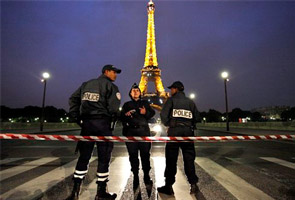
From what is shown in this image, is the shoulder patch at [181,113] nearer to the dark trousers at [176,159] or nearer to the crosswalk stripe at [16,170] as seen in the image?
the dark trousers at [176,159]

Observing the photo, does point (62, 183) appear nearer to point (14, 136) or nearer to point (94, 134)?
point (14, 136)

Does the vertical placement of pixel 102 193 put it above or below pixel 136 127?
below

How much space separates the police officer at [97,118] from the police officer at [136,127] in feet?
1.63

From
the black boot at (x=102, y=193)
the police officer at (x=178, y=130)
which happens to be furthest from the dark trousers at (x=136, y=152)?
the black boot at (x=102, y=193)

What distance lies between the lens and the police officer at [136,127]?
314 centimetres

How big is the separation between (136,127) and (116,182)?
1116 millimetres

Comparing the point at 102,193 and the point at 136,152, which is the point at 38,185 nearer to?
the point at 102,193

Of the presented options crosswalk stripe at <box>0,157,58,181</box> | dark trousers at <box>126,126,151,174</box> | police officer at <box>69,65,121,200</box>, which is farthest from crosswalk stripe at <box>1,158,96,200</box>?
dark trousers at <box>126,126,151,174</box>

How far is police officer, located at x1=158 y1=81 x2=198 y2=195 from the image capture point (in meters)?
3.03

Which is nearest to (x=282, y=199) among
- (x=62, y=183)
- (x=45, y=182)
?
(x=62, y=183)

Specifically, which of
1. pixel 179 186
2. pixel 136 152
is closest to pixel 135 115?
pixel 136 152

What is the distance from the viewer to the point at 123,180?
3.53m

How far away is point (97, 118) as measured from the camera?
2.74 metres

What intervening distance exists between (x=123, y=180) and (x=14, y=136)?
83.8 inches
